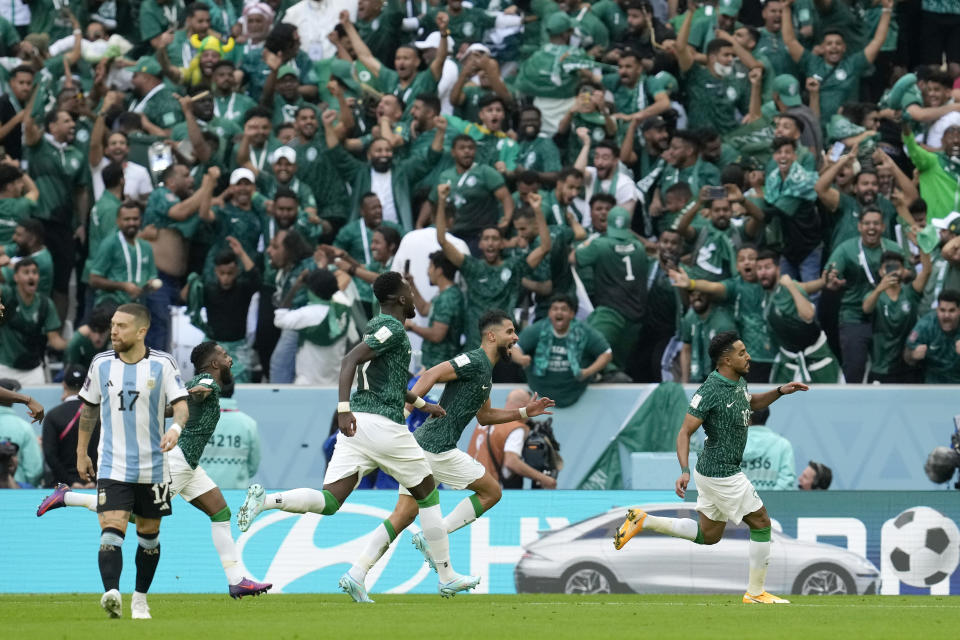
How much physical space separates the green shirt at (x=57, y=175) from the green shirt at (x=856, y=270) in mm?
9165

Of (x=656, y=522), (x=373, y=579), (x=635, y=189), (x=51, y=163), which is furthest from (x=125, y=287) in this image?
(x=656, y=522)

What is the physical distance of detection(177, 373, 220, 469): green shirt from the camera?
1318cm

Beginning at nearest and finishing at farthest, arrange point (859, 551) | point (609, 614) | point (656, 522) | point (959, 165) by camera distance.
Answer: point (609, 614)
point (656, 522)
point (859, 551)
point (959, 165)

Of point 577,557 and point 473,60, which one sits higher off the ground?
point 473,60

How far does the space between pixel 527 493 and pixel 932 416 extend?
4.92 meters

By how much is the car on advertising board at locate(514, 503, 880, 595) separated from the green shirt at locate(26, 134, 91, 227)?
26.0ft

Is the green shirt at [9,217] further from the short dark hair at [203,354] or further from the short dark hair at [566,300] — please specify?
the short dark hair at [203,354]

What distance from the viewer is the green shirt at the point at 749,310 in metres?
18.3

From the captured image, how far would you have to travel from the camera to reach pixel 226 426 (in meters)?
16.9

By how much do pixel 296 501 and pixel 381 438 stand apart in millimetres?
761

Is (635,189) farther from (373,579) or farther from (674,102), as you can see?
(373,579)

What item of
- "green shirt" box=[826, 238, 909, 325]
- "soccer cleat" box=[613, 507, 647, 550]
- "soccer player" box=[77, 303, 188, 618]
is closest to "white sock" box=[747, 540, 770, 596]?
"soccer cleat" box=[613, 507, 647, 550]

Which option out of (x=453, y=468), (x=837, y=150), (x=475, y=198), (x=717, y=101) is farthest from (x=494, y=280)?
(x=453, y=468)

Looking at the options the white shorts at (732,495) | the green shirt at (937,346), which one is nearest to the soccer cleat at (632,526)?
the white shorts at (732,495)
